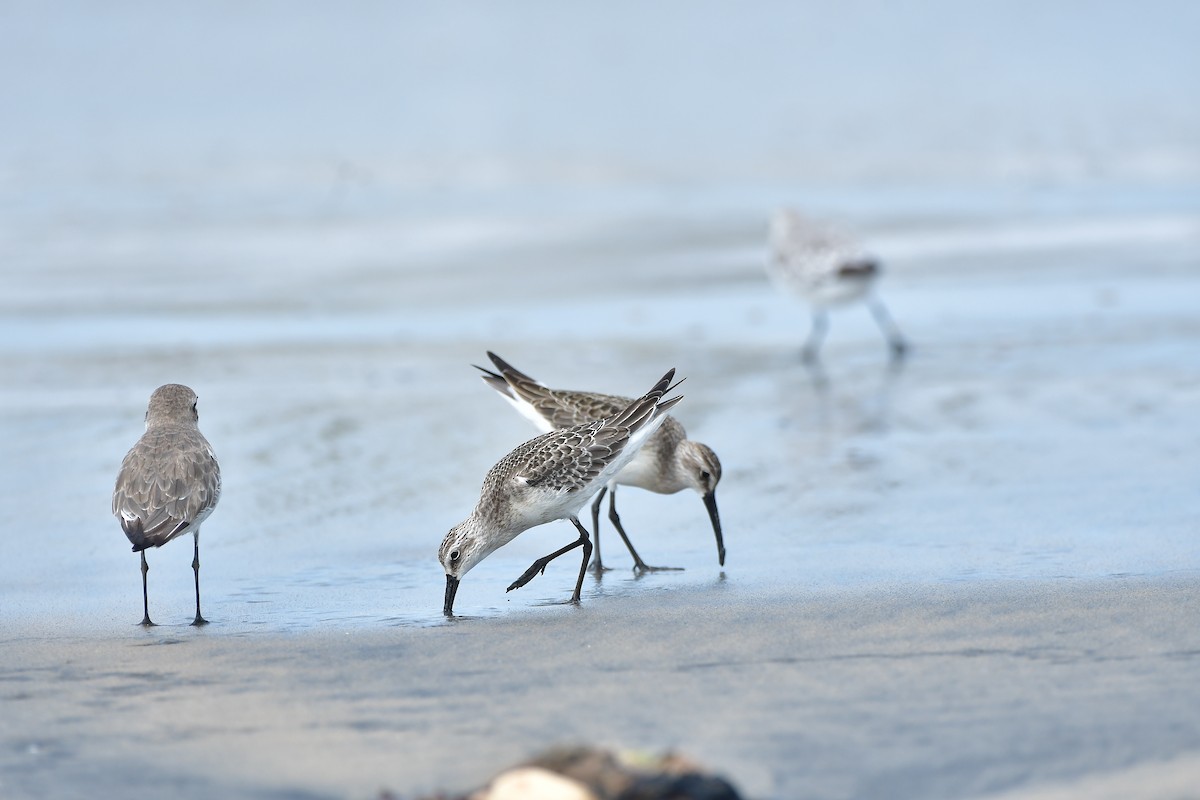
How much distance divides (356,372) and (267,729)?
653 cm

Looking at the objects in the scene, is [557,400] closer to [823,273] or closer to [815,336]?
[815,336]

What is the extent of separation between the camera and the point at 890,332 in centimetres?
1219

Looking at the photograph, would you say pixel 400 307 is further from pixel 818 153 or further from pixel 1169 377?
pixel 818 153

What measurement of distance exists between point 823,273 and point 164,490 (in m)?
7.25

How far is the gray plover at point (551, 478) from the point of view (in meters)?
6.48

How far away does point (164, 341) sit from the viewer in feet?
40.5

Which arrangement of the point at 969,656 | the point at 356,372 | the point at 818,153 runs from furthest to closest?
the point at 818,153
the point at 356,372
the point at 969,656

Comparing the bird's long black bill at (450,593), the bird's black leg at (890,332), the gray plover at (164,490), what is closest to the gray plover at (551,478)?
the bird's long black bill at (450,593)

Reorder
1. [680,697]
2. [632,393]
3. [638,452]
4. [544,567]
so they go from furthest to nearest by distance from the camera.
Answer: [632,393], [638,452], [544,567], [680,697]

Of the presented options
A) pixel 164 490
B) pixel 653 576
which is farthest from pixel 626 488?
pixel 164 490

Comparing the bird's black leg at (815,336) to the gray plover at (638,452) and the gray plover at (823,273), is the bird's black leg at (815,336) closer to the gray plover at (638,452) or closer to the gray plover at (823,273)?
the gray plover at (823,273)

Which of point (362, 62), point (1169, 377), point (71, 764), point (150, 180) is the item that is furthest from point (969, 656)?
point (362, 62)

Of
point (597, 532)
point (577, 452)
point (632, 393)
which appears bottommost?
point (597, 532)

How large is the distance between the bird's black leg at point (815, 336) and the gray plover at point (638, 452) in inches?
174
